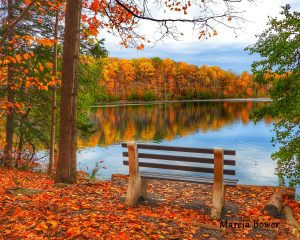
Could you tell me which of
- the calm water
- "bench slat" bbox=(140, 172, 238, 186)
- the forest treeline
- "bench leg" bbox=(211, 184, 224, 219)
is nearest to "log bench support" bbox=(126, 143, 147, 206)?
"bench slat" bbox=(140, 172, 238, 186)

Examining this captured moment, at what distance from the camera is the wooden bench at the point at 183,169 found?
6.17m

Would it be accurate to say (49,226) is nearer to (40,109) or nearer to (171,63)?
(40,109)

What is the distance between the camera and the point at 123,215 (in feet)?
18.5

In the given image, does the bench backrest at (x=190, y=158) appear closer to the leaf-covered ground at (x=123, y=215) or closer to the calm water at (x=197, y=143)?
the leaf-covered ground at (x=123, y=215)

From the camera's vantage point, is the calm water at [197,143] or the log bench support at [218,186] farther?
the calm water at [197,143]

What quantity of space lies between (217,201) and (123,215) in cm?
186

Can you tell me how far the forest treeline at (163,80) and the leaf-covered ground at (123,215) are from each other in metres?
96.6

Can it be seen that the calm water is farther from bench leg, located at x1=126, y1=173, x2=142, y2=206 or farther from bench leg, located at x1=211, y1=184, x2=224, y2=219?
bench leg, located at x1=211, y1=184, x2=224, y2=219

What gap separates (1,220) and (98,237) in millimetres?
1909

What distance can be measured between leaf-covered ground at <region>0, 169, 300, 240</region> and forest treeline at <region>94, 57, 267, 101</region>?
96636 millimetres

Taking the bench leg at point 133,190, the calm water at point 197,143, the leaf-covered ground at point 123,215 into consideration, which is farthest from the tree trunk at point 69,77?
the calm water at point 197,143

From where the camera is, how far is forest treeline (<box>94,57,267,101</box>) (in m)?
115

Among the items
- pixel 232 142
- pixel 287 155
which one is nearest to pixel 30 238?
pixel 287 155

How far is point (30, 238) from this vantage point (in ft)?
15.4
